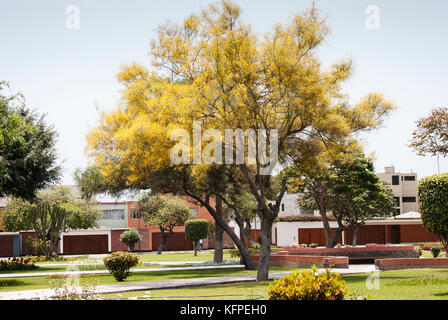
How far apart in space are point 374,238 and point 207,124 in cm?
5449

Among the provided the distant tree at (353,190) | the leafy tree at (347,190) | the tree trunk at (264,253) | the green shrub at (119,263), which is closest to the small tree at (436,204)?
the tree trunk at (264,253)

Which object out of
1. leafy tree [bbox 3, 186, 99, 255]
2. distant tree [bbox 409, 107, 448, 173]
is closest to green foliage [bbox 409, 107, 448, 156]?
distant tree [bbox 409, 107, 448, 173]

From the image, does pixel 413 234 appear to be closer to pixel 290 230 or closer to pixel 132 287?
pixel 290 230

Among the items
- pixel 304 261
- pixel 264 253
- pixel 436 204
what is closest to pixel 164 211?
pixel 304 261

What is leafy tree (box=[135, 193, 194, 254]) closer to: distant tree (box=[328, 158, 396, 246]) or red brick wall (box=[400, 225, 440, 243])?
distant tree (box=[328, 158, 396, 246])

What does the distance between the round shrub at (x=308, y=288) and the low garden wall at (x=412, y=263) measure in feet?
55.6

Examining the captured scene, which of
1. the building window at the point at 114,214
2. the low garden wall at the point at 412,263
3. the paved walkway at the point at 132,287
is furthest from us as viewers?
the building window at the point at 114,214

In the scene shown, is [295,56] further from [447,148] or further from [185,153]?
[447,148]

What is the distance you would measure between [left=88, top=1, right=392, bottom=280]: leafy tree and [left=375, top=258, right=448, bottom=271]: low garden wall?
665 centimetres

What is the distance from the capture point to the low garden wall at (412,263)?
2545 cm

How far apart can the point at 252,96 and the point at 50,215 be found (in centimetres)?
3458

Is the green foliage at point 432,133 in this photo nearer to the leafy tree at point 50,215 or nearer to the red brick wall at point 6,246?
the leafy tree at point 50,215
